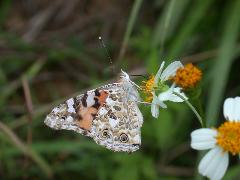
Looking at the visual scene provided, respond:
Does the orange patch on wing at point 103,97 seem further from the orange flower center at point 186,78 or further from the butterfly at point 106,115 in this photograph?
the orange flower center at point 186,78

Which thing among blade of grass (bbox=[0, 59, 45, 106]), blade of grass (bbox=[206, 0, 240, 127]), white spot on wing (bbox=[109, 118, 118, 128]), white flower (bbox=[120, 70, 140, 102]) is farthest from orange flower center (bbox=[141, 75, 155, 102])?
blade of grass (bbox=[0, 59, 45, 106])

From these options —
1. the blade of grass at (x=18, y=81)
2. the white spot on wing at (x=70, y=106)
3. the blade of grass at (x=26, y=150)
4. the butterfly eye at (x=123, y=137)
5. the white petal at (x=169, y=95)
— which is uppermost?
the blade of grass at (x=18, y=81)

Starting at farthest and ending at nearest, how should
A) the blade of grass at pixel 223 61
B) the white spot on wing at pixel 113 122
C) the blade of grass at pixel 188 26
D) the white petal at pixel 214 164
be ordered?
the blade of grass at pixel 188 26 < the blade of grass at pixel 223 61 < the white spot on wing at pixel 113 122 < the white petal at pixel 214 164

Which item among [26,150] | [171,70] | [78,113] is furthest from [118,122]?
[26,150]

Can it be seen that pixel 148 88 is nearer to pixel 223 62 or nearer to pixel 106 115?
pixel 106 115

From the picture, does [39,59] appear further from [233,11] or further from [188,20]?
[233,11]

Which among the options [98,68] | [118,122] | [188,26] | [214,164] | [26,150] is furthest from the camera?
[98,68]

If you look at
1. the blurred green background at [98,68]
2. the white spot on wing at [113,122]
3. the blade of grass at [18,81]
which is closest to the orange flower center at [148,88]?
the white spot on wing at [113,122]

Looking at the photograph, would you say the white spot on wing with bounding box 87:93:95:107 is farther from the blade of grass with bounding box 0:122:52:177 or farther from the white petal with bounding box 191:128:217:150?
the blade of grass with bounding box 0:122:52:177
